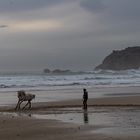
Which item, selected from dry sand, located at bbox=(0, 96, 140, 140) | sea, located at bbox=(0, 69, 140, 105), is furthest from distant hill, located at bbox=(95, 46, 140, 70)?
dry sand, located at bbox=(0, 96, 140, 140)

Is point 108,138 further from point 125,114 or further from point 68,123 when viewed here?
point 125,114

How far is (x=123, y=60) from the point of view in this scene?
148875mm

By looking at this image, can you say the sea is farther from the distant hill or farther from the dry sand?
the distant hill

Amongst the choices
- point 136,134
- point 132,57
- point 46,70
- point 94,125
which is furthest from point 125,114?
point 132,57

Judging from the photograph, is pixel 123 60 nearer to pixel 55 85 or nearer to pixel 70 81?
pixel 70 81

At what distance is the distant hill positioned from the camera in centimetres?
14500

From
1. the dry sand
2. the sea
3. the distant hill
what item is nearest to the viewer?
the dry sand

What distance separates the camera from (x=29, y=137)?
1269 centimetres

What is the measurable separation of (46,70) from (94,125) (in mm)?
119061

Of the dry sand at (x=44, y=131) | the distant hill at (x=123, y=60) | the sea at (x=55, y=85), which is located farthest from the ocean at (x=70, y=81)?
the distant hill at (x=123, y=60)

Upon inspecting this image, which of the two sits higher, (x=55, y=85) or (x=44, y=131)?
(x=55, y=85)

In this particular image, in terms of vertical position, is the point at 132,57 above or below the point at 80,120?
above

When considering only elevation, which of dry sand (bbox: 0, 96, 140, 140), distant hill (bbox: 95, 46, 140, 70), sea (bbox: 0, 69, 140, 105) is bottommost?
dry sand (bbox: 0, 96, 140, 140)

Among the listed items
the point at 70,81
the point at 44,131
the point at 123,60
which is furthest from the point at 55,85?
the point at 123,60
